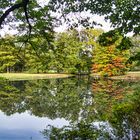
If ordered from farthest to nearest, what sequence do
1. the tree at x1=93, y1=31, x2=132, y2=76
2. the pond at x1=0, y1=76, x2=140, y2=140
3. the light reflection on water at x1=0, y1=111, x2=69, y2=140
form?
the tree at x1=93, y1=31, x2=132, y2=76, the light reflection on water at x1=0, y1=111, x2=69, y2=140, the pond at x1=0, y1=76, x2=140, y2=140

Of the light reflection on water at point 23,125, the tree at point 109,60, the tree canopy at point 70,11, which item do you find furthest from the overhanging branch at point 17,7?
the tree at point 109,60

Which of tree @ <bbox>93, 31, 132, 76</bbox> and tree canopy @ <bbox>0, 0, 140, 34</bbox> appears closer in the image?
tree canopy @ <bbox>0, 0, 140, 34</bbox>

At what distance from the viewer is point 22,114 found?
22.4m

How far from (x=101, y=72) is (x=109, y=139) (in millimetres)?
55854

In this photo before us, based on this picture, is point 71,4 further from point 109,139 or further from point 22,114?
point 22,114

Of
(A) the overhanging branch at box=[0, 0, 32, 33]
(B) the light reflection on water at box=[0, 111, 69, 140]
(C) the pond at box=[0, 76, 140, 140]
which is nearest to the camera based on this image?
(C) the pond at box=[0, 76, 140, 140]

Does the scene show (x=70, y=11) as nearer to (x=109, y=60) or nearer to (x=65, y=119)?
(x=65, y=119)

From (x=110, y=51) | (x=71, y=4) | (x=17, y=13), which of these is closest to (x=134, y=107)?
(x=71, y=4)

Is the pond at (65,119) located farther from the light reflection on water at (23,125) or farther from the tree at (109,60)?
the tree at (109,60)

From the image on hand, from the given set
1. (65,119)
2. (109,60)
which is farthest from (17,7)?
(109,60)

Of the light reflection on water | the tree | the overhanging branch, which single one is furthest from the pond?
the tree

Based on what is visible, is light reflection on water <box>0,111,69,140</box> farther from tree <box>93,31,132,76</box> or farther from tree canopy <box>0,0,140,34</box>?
tree <box>93,31,132,76</box>

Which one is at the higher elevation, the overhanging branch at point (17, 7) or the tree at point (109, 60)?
the tree at point (109, 60)

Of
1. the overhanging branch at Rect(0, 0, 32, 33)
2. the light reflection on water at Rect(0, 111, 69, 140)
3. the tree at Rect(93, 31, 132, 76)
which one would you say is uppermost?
the tree at Rect(93, 31, 132, 76)
